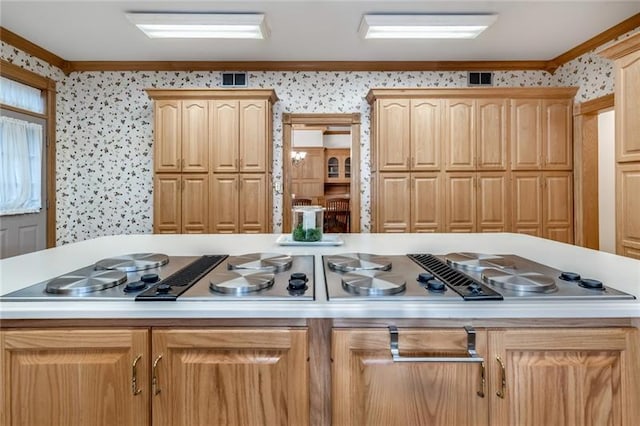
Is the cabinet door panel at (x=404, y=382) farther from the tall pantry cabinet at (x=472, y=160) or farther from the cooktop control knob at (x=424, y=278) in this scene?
the tall pantry cabinet at (x=472, y=160)

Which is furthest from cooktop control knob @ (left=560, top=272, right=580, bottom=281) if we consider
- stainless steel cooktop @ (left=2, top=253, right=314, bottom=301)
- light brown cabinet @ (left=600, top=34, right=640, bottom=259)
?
light brown cabinet @ (left=600, top=34, right=640, bottom=259)

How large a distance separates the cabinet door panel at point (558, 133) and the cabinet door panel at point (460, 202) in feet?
2.80

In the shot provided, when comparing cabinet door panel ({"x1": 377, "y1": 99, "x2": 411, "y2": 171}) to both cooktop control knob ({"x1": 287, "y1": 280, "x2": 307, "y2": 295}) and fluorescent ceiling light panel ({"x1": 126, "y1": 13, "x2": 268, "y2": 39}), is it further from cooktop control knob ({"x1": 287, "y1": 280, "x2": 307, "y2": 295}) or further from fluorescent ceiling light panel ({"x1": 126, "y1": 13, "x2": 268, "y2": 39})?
cooktop control knob ({"x1": 287, "y1": 280, "x2": 307, "y2": 295})

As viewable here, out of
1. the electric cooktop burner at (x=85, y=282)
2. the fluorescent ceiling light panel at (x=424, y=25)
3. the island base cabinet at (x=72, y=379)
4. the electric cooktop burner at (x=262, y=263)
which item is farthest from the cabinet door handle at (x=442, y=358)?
the fluorescent ceiling light panel at (x=424, y=25)

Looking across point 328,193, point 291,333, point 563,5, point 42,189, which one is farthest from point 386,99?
point 328,193

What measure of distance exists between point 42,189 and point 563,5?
18.0ft

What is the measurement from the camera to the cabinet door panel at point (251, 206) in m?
4.02

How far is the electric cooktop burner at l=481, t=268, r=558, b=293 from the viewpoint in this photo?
971 millimetres

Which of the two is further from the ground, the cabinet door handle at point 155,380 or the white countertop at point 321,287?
the white countertop at point 321,287

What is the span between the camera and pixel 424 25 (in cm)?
312

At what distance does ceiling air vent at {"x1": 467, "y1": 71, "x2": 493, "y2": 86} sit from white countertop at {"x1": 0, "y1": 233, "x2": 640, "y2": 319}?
3.07 m

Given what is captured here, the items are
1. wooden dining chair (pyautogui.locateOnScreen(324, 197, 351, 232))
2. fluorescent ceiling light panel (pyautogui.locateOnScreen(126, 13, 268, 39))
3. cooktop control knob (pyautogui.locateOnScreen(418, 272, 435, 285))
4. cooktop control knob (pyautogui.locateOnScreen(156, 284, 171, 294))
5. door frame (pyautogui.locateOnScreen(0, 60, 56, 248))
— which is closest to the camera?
cooktop control knob (pyautogui.locateOnScreen(156, 284, 171, 294))

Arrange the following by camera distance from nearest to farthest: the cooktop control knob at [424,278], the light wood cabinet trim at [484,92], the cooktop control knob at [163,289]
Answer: the cooktop control knob at [163,289] < the cooktop control knob at [424,278] < the light wood cabinet trim at [484,92]

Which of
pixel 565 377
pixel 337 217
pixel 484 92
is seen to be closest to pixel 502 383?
pixel 565 377
